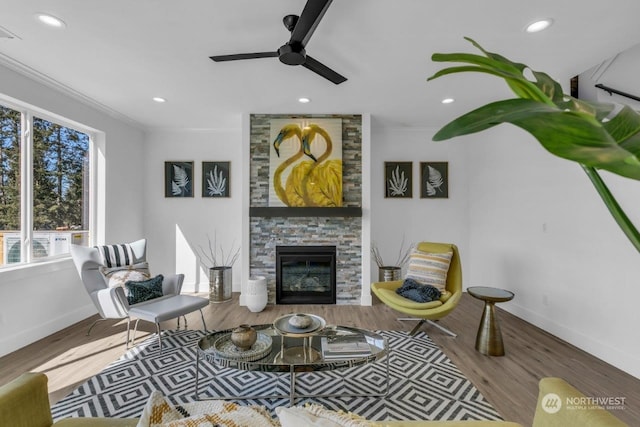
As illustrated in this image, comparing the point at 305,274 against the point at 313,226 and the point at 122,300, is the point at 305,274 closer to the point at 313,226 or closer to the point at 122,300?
the point at 313,226

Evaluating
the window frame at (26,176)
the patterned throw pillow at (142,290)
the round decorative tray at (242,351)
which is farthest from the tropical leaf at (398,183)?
the window frame at (26,176)

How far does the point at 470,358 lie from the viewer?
8.89ft

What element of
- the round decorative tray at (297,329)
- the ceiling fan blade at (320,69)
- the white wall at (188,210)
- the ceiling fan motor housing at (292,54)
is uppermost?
the ceiling fan blade at (320,69)

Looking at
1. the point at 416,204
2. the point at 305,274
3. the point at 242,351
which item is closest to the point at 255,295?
the point at 305,274

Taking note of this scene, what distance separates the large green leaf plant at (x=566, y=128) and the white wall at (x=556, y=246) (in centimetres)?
289

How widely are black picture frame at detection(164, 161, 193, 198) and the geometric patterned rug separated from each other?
2.73 metres

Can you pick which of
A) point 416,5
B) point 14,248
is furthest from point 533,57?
point 14,248

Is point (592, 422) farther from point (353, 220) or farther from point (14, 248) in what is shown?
point (14, 248)

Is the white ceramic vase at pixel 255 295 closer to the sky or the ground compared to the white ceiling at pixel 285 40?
closer to the ground

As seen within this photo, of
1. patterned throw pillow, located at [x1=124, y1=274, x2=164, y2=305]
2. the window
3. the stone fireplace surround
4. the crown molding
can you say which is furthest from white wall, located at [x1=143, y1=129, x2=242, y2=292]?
patterned throw pillow, located at [x1=124, y1=274, x2=164, y2=305]

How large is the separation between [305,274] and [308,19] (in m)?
3.19

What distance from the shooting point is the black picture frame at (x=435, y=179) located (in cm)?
491

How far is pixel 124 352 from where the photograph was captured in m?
2.80

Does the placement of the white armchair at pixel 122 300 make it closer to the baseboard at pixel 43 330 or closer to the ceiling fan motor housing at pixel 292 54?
the baseboard at pixel 43 330
